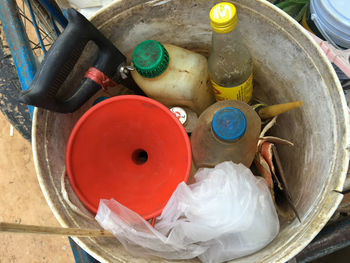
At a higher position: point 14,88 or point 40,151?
point 40,151

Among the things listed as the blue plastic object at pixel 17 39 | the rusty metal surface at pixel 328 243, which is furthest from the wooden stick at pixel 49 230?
the rusty metal surface at pixel 328 243

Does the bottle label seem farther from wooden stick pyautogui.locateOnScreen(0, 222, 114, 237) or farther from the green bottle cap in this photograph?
wooden stick pyautogui.locateOnScreen(0, 222, 114, 237)

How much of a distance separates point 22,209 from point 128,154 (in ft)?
3.18

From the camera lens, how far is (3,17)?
0.69 meters

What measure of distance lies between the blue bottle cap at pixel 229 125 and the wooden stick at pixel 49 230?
269 millimetres

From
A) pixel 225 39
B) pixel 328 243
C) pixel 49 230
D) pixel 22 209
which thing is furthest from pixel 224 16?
pixel 22 209

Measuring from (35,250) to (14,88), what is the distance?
740mm

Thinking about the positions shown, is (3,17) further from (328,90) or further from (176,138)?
(328,90)

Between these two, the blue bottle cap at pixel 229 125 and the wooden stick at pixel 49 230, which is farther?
the blue bottle cap at pixel 229 125

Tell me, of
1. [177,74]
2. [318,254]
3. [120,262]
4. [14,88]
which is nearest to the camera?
[120,262]

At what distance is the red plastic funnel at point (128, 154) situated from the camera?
0.66 m

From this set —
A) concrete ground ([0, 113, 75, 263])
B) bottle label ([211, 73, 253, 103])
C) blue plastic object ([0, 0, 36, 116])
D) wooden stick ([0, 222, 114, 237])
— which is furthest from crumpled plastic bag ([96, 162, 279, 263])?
concrete ground ([0, 113, 75, 263])

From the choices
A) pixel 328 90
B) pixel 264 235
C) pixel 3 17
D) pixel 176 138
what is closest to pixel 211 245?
pixel 264 235

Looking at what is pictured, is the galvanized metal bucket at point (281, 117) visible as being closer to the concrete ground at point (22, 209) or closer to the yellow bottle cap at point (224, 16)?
the yellow bottle cap at point (224, 16)
